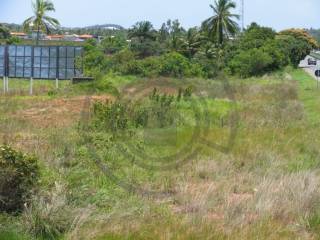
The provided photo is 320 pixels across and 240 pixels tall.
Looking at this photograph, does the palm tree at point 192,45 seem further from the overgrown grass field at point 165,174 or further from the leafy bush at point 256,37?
the overgrown grass field at point 165,174

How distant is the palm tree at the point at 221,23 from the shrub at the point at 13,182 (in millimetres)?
55555

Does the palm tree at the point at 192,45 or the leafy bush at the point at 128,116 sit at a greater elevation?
the palm tree at the point at 192,45

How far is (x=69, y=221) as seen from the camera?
6.41 meters

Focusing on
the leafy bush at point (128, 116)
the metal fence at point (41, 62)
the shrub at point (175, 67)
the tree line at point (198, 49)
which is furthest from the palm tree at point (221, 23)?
the leafy bush at point (128, 116)

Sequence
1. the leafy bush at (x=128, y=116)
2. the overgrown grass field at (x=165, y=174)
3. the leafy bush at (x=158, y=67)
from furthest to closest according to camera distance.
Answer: the leafy bush at (x=158, y=67)
the leafy bush at (x=128, y=116)
the overgrown grass field at (x=165, y=174)

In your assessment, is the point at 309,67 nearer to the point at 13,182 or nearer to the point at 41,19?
the point at 41,19

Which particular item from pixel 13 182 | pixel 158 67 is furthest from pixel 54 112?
pixel 158 67

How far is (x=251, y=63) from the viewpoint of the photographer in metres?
53.0

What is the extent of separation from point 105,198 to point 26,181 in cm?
117

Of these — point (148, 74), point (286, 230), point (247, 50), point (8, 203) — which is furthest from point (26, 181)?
point (247, 50)

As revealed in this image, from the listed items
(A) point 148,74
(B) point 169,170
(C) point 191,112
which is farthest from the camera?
(A) point 148,74

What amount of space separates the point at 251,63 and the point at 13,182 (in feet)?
156

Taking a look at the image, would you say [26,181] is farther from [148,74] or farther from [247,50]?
[247,50]

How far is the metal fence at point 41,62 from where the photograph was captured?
103ft
